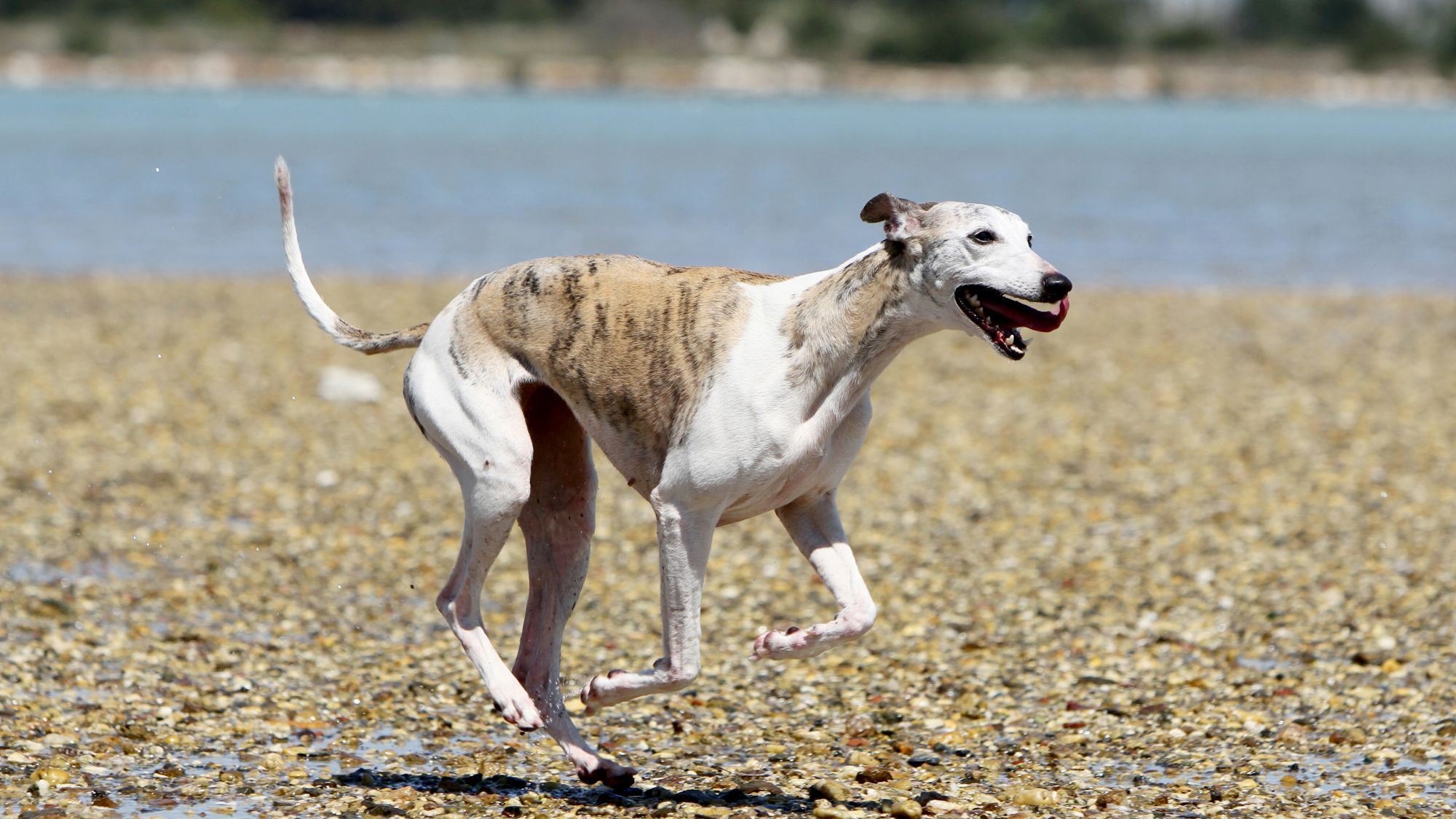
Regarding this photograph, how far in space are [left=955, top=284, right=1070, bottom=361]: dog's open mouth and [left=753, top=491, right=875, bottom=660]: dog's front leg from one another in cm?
78

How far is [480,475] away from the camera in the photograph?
19.2 feet

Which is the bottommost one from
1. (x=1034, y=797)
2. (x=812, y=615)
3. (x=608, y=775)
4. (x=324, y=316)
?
(x=608, y=775)

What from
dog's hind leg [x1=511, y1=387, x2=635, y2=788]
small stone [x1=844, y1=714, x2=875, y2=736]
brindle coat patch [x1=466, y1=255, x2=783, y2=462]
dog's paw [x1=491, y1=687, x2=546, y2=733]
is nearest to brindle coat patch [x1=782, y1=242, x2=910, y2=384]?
brindle coat patch [x1=466, y1=255, x2=783, y2=462]

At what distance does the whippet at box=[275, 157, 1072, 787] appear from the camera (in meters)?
5.48

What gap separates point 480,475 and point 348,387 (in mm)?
8696

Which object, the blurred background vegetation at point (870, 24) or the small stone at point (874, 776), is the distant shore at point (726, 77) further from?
the small stone at point (874, 776)

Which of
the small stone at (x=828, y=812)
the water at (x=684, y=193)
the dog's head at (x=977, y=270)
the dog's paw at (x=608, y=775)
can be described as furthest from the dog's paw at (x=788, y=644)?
the water at (x=684, y=193)

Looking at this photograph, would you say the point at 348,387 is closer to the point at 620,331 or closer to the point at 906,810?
the point at 620,331

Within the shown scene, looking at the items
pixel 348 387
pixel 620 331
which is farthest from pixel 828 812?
pixel 348 387

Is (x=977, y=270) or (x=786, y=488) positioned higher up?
(x=977, y=270)

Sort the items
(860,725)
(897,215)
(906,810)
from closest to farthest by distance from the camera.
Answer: (897,215) → (906,810) → (860,725)

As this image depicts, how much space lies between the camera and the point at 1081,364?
16719 millimetres

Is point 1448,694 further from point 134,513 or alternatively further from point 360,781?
point 134,513

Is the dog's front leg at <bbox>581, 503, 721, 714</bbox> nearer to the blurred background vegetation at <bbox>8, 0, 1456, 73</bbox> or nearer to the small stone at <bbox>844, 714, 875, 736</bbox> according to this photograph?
the small stone at <bbox>844, 714, 875, 736</bbox>
